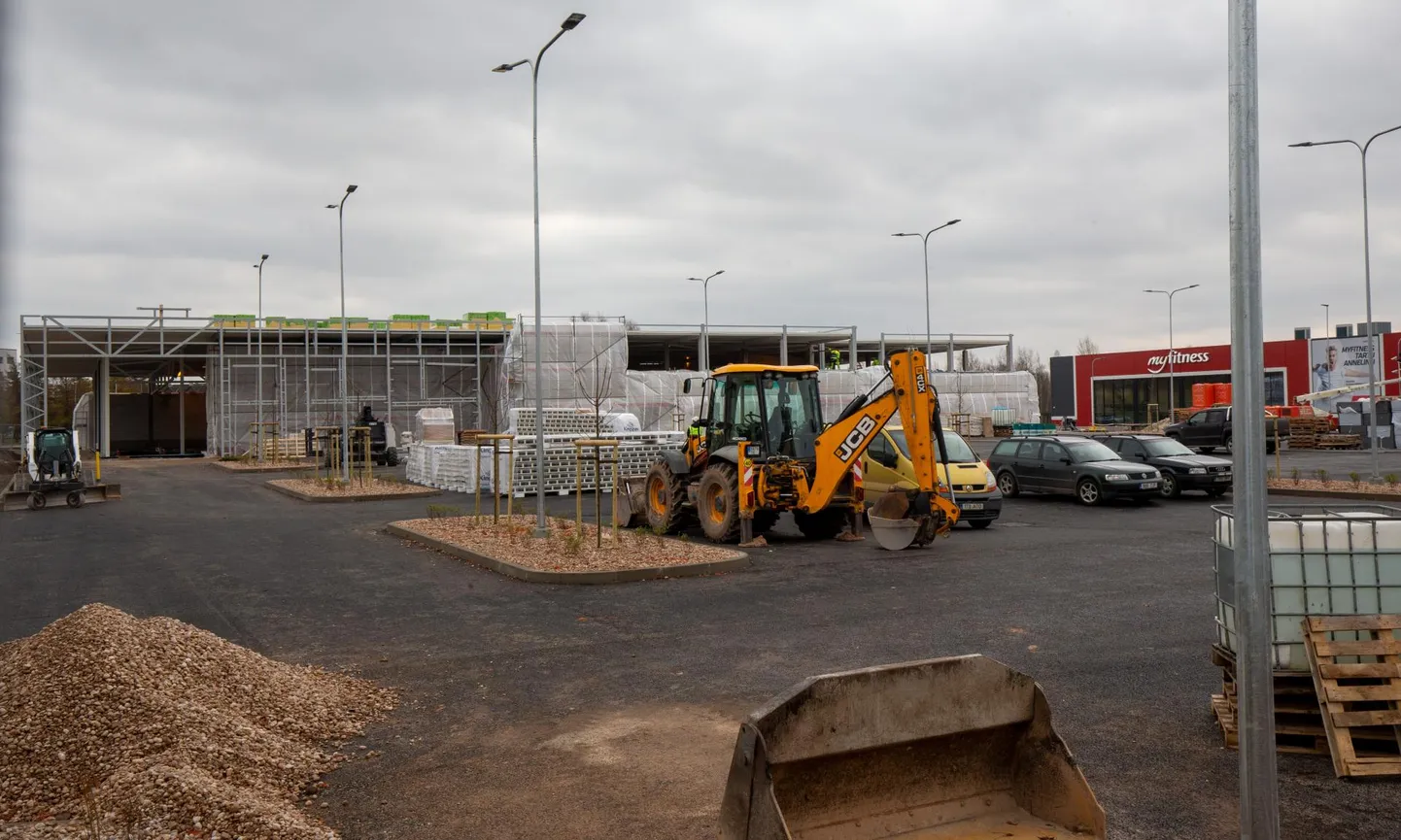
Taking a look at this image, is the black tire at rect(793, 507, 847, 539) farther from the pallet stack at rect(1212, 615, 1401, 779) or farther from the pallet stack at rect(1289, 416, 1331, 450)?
the pallet stack at rect(1289, 416, 1331, 450)

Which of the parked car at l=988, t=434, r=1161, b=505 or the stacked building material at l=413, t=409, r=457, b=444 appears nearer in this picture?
the parked car at l=988, t=434, r=1161, b=505

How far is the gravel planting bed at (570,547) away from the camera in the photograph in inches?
524

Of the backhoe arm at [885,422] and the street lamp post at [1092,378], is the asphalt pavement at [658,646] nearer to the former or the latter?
the backhoe arm at [885,422]

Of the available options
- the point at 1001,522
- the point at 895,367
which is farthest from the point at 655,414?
the point at 895,367

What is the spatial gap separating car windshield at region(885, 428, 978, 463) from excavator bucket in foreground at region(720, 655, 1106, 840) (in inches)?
517

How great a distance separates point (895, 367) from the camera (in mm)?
14172

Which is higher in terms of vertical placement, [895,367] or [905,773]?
[895,367]

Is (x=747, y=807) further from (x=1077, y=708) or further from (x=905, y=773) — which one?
(x=1077, y=708)

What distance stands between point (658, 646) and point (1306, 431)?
42619mm

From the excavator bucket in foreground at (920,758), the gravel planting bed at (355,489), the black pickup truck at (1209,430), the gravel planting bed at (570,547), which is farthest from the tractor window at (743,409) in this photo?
the black pickup truck at (1209,430)

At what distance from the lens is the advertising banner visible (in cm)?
6006

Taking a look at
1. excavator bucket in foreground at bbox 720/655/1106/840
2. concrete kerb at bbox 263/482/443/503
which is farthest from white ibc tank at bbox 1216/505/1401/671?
concrete kerb at bbox 263/482/443/503

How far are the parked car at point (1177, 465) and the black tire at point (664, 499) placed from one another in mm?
10882

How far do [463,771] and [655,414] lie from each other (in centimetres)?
4833
